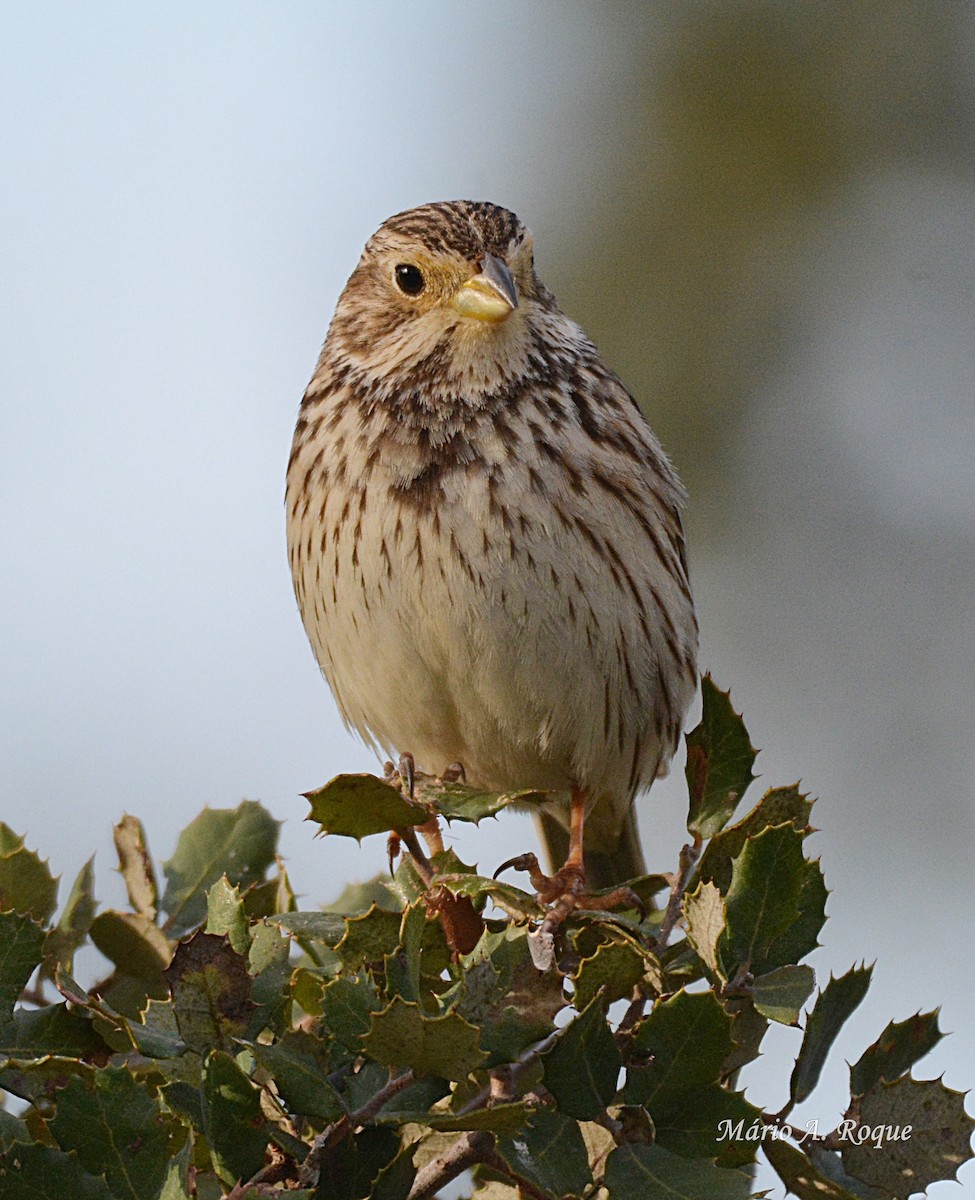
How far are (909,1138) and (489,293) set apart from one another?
7.48ft

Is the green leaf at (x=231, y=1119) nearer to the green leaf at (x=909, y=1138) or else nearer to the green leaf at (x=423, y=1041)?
the green leaf at (x=423, y=1041)

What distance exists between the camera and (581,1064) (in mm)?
2121

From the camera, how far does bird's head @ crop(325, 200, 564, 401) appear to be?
13.3 feet

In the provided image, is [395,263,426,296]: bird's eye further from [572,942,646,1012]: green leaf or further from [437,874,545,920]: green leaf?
[572,942,646,1012]: green leaf

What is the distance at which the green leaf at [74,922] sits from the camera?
2.77 meters

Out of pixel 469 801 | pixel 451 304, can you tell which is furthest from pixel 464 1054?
pixel 451 304

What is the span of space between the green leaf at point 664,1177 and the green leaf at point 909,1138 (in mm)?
348

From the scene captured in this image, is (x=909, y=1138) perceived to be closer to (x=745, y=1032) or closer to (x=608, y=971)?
(x=745, y=1032)

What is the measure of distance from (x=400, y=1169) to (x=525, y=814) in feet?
8.35

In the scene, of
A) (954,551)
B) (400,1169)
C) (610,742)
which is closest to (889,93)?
(954,551)

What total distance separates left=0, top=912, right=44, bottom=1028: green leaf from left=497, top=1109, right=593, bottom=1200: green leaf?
0.67 meters

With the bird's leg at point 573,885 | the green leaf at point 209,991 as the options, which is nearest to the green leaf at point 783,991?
the bird's leg at point 573,885

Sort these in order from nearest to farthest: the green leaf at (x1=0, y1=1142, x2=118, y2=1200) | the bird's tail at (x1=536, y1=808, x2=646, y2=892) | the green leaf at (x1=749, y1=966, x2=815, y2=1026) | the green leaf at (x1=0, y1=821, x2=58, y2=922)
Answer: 1. the green leaf at (x1=0, y1=1142, x2=118, y2=1200)
2. the green leaf at (x1=749, y1=966, x2=815, y2=1026)
3. the green leaf at (x1=0, y1=821, x2=58, y2=922)
4. the bird's tail at (x1=536, y1=808, x2=646, y2=892)

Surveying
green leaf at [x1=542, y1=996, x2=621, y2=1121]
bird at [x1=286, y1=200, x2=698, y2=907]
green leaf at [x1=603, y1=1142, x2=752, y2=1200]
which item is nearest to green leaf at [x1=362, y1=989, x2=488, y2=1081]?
green leaf at [x1=542, y1=996, x2=621, y2=1121]
